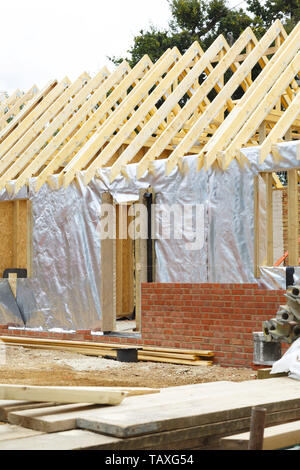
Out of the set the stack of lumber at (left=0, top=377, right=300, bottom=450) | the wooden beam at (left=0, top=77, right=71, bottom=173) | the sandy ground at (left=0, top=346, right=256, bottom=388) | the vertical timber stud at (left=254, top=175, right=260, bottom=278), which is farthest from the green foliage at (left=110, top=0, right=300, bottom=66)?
the stack of lumber at (left=0, top=377, right=300, bottom=450)

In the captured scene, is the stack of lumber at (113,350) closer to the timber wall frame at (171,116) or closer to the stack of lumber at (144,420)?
the timber wall frame at (171,116)

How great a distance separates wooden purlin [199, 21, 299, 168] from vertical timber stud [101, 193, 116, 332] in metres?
2.31

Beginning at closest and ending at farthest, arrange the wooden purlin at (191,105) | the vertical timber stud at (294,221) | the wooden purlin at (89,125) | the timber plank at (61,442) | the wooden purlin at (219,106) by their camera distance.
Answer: the timber plank at (61,442) < the vertical timber stud at (294,221) < the wooden purlin at (219,106) < the wooden purlin at (191,105) < the wooden purlin at (89,125)

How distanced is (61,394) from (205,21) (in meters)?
26.3

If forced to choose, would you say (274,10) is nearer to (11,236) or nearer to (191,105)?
(11,236)

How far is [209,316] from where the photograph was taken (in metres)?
9.22

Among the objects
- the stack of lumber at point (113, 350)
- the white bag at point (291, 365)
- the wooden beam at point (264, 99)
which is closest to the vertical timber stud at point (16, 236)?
the stack of lumber at point (113, 350)

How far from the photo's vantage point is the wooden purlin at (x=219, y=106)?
32.6 ft

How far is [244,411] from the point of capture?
3.64 metres

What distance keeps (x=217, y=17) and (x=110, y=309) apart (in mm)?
19851

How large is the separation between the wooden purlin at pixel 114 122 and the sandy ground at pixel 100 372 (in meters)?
3.03

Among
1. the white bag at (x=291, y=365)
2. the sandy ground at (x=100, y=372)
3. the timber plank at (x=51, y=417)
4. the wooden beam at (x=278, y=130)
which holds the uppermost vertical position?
A: the wooden beam at (x=278, y=130)

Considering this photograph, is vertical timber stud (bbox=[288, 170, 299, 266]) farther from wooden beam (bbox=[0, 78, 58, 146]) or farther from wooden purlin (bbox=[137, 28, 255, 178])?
wooden beam (bbox=[0, 78, 58, 146])

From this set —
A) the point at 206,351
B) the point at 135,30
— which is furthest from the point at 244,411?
the point at 135,30
